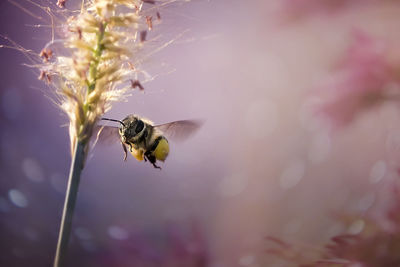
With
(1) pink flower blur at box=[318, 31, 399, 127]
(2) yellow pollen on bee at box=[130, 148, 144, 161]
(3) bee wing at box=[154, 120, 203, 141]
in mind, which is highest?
(1) pink flower blur at box=[318, 31, 399, 127]

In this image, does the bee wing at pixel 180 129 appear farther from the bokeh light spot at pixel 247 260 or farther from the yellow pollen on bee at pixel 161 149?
the bokeh light spot at pixel 247 260

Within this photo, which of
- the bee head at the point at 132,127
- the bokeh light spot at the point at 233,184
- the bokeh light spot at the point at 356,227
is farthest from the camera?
the bokeh light spot at the point at 233,184

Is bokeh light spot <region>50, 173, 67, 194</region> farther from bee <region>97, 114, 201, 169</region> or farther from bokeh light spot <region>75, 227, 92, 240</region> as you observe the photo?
bee <region>97, 114, 201, 169</region>

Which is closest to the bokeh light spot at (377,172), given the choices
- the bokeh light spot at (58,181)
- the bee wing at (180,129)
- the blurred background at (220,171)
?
the blurred background at (220,171)

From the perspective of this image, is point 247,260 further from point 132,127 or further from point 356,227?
point 132,127

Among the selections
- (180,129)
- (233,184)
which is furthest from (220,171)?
(180,129)

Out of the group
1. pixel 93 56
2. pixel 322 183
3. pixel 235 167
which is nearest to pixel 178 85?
pixel 235 167

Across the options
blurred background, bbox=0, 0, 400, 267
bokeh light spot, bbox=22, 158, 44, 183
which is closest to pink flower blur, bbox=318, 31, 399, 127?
blurred background, bbox=0, 0, 400, 267
